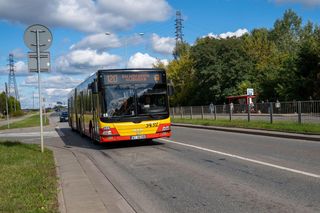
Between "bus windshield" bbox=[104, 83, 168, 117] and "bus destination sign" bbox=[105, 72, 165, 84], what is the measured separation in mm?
160

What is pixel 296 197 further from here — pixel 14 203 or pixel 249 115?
pixel 249 115

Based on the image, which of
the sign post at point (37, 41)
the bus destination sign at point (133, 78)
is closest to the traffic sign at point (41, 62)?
the sign post at point (37, 41)

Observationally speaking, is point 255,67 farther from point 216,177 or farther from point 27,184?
point 27,184

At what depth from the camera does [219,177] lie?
9.21m

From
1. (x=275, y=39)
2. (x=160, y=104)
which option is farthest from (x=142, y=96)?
(x=275, y=39)

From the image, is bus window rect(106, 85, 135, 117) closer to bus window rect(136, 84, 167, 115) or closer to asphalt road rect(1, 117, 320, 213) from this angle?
bus window rect(136, 84, 167, 115)

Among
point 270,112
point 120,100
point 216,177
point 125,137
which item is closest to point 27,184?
point 216,177

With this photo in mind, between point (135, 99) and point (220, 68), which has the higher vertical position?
point (220, 68)

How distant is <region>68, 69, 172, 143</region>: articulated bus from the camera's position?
15898mm

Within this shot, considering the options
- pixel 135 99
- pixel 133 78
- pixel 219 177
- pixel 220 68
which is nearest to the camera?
pixel 219 177

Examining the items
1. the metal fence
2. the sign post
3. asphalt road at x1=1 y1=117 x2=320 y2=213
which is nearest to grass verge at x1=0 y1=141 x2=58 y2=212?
asphalt road at x1=1 y1=117 x2=320 y2=213

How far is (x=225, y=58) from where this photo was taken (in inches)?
2749

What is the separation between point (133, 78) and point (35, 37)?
3.81m

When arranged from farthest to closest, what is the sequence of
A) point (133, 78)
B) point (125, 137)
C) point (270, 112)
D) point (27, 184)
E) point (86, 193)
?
point (270, 112) < point (133, 78) < point (125, 137) < point (27, 184) < point (86, 193)
